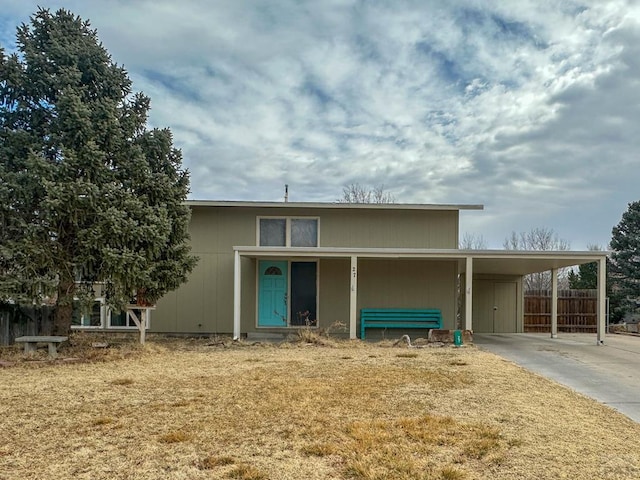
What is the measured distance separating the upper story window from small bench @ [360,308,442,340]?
8.14ft

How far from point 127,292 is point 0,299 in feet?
6.96

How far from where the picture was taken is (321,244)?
13.5 m

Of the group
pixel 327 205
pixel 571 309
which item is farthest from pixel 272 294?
pixel 571 309

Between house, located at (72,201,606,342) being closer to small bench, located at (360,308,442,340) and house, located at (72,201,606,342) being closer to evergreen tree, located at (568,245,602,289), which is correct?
small bench, located at (360,308,442,340)

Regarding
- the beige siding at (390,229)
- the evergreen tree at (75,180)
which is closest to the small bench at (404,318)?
the beige siding at (390,229)

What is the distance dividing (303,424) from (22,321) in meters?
8.67

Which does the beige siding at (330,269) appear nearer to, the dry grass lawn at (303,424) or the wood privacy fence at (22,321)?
the wood privacy fence at (22,321)

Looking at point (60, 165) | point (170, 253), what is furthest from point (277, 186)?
point (60, 165)

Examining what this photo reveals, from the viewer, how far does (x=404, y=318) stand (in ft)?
43.5

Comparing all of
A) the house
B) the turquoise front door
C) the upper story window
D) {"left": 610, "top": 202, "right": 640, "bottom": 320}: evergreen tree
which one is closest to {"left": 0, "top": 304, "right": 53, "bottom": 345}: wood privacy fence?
the house

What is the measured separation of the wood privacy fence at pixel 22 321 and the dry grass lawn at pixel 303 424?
8.90ft

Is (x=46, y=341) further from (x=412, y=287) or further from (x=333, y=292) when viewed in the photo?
(x=412, y=287)

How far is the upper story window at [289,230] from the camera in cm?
1362

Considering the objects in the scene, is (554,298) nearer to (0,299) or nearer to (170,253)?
(170,253)
